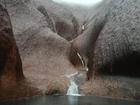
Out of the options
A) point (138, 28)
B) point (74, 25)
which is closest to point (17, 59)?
point (138, 28)

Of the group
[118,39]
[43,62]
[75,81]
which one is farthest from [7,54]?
[43,62]

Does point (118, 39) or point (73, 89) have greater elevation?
point (118, 39)

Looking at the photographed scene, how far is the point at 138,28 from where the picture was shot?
21.1m

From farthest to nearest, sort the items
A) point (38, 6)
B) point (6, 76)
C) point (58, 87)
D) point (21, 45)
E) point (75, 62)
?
point (38, 6) → point (75, 62) → point (21, 45) → point (58, 87) → point (6, 76)

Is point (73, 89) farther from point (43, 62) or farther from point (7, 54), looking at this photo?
point (7, 54)

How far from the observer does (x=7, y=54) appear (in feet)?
66.4

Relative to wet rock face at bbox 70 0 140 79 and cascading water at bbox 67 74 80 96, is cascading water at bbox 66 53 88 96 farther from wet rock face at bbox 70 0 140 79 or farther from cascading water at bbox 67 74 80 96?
wet rock face at bbox 70 0 140 79

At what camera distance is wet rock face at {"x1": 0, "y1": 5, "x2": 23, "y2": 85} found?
1978 centimetres

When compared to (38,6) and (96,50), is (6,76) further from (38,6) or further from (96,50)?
(38,6)

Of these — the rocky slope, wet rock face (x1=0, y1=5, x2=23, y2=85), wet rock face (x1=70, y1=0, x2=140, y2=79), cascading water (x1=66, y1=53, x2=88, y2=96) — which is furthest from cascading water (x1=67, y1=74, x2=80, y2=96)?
wet rock face (x1=0, y1=5, x2=23, y2=85)

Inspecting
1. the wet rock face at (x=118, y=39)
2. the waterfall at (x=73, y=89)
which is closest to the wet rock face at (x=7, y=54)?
the waterfall at (x=73, y=89)

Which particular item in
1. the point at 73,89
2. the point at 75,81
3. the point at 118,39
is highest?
the point at 118,39

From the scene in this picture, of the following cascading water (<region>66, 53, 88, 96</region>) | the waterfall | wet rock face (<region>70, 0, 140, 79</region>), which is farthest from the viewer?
cascading water (<region>66, 53, 88, 96</region>)

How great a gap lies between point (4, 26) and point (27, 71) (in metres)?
6.06
